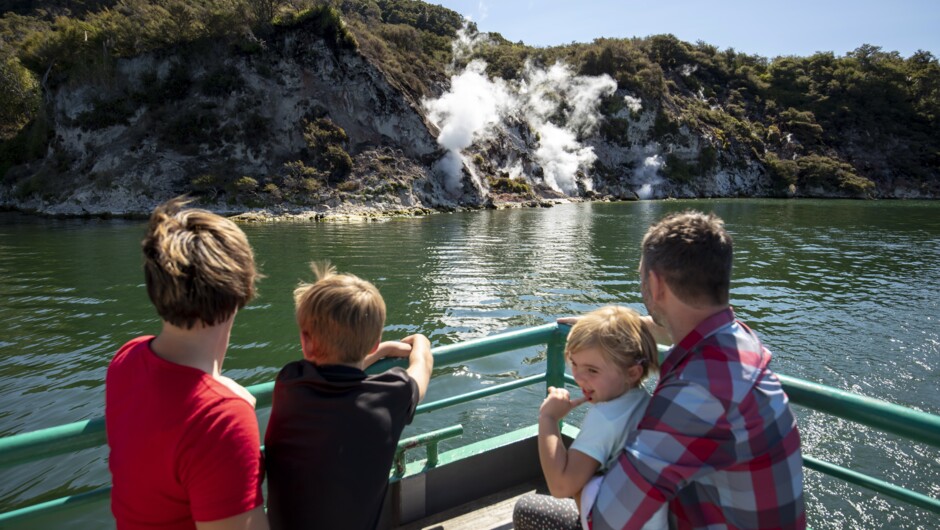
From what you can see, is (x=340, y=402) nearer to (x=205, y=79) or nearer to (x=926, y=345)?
(x=926, y=345)

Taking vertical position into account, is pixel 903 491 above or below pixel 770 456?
below

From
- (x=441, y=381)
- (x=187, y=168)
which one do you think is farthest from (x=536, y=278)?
(x=187, y=168)

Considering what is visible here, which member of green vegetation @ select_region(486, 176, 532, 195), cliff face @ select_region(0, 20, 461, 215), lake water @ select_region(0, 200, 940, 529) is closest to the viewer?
lake water @ select_region(0, 200, 940, 529)

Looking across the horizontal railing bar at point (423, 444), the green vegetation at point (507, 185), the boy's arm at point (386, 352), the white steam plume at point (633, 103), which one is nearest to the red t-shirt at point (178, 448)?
the boy's arm at point (386, 352)

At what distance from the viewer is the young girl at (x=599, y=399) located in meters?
1.82

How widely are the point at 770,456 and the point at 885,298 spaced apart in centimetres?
1647

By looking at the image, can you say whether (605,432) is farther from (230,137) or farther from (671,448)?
(230,137)

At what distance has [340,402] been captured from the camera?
1.74m

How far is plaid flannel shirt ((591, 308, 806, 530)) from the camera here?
1513 millimetres

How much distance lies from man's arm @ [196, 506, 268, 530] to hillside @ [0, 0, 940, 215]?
42.9 m

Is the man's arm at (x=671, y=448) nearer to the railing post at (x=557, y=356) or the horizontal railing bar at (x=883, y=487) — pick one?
the horizontal railing bar at (x=883, y=487)

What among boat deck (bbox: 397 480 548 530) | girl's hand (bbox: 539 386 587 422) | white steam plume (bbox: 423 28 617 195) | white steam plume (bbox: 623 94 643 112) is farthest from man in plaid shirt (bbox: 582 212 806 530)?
white steam plume (bbox: 623 94 643 112)

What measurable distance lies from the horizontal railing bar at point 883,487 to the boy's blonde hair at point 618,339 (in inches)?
33.0

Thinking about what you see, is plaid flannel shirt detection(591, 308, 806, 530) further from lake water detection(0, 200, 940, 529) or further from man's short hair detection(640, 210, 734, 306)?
lake water detection(0, 200, 940, 529)
